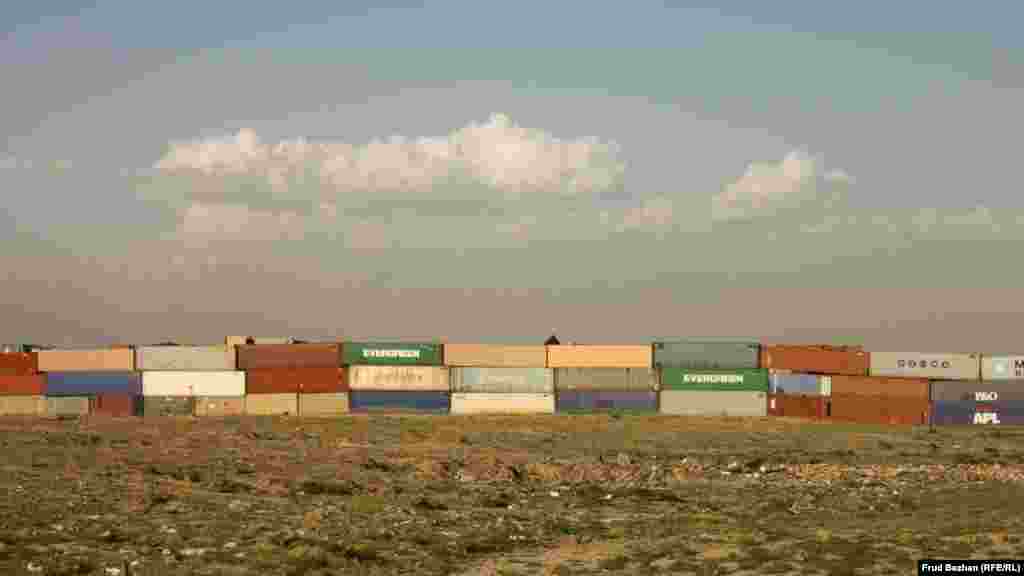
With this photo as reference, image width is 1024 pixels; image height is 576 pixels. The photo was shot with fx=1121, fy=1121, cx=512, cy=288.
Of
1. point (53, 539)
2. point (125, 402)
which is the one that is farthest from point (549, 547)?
point (125, 402)

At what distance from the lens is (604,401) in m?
93.8

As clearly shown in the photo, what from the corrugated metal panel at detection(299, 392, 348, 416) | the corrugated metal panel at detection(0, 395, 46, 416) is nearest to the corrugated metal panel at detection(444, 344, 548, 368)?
the corrugated metal panel at detection(299, 392, 348, 416)

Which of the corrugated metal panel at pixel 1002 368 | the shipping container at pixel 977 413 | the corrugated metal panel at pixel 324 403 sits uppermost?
the corrugated metal panel at pixel 1002 368

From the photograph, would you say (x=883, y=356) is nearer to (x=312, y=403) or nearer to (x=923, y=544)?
(x=312, y=403)

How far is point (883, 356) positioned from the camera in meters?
89.1

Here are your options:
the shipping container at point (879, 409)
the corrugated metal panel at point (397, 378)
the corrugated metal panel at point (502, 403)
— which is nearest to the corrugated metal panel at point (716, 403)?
the shipping container at point (879, 409)

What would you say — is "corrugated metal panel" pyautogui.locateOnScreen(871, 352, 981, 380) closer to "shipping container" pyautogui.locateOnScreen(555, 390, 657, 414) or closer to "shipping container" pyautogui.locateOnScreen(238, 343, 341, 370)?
"shipping container" pyautogui.locateOnScreen(555, 390, 657, 414)

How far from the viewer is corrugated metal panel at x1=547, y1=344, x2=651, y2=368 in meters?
95.2

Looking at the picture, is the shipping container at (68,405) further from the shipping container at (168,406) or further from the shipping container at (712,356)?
the shipping container at (712,356)

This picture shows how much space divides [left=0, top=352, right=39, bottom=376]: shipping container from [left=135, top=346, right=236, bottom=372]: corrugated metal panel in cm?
939

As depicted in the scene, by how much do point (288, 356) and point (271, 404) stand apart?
4228 mm

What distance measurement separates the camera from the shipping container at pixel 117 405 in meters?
93.7

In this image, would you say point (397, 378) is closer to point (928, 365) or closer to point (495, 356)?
point (495, 356)

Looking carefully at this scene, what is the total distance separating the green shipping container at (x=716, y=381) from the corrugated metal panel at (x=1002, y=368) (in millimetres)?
17092
